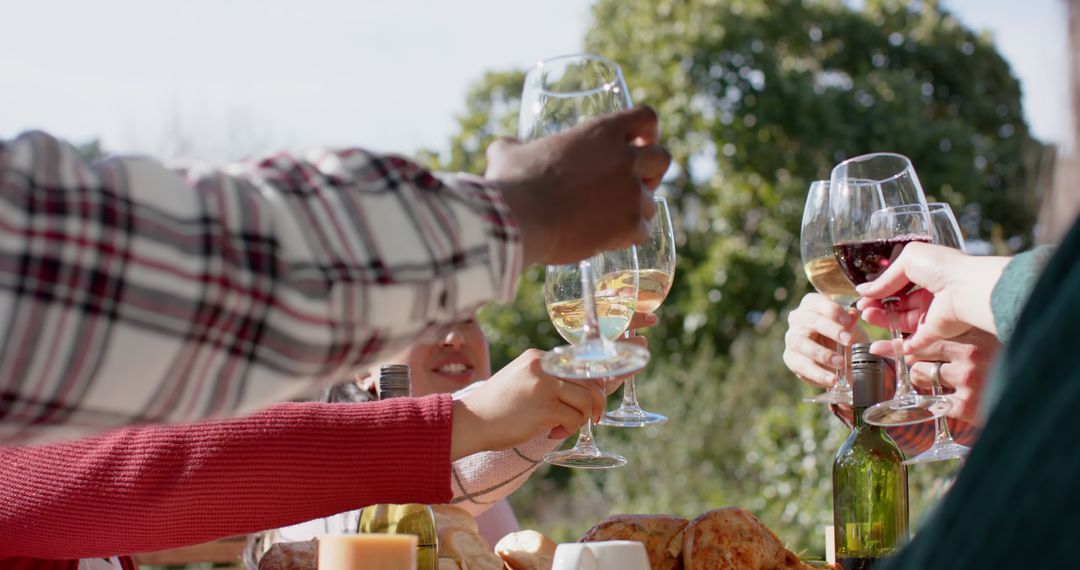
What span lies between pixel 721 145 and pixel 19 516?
1012cm

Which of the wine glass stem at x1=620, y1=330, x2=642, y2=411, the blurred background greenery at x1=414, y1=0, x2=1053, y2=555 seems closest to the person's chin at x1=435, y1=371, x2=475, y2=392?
the wine glass stem at x1=620, y1=330, x2=642, y2=411

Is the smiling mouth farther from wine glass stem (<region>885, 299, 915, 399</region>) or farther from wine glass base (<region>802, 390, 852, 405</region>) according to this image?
wine glass stem (<region>885, 299, 915, 399</region>)

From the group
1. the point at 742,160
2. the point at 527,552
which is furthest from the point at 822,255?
the point at 742,160

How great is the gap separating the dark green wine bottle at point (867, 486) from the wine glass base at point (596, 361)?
0.88 metres

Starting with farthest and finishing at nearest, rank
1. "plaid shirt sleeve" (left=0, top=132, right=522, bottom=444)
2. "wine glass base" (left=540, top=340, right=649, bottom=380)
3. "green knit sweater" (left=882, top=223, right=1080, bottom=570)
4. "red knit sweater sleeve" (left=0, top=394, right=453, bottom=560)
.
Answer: "red knit sweater sleeve" (left=0, top=394, right=453, bottom=560) < "wine glass base" (left=540, top=340, right=649, bottom=380) < "plaid shirt sleeve" (left=0, top=132, right=522, bottom=444) < "green knit sweater" (left=882, top=223, right=1080, bottom=570)

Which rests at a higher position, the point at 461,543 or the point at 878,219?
the point at 878,219

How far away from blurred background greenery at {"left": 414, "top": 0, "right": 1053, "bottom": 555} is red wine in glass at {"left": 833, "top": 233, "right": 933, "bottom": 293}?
5767 mm

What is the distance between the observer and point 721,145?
38.0ft

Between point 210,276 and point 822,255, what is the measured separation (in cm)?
158

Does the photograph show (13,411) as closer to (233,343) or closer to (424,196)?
(233,343)

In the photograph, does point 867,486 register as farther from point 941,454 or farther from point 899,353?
point 899,353

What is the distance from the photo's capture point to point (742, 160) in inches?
456

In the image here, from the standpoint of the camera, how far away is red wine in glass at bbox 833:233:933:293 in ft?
7.36

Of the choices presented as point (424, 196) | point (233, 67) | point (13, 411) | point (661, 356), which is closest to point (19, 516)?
point (13, 411)
